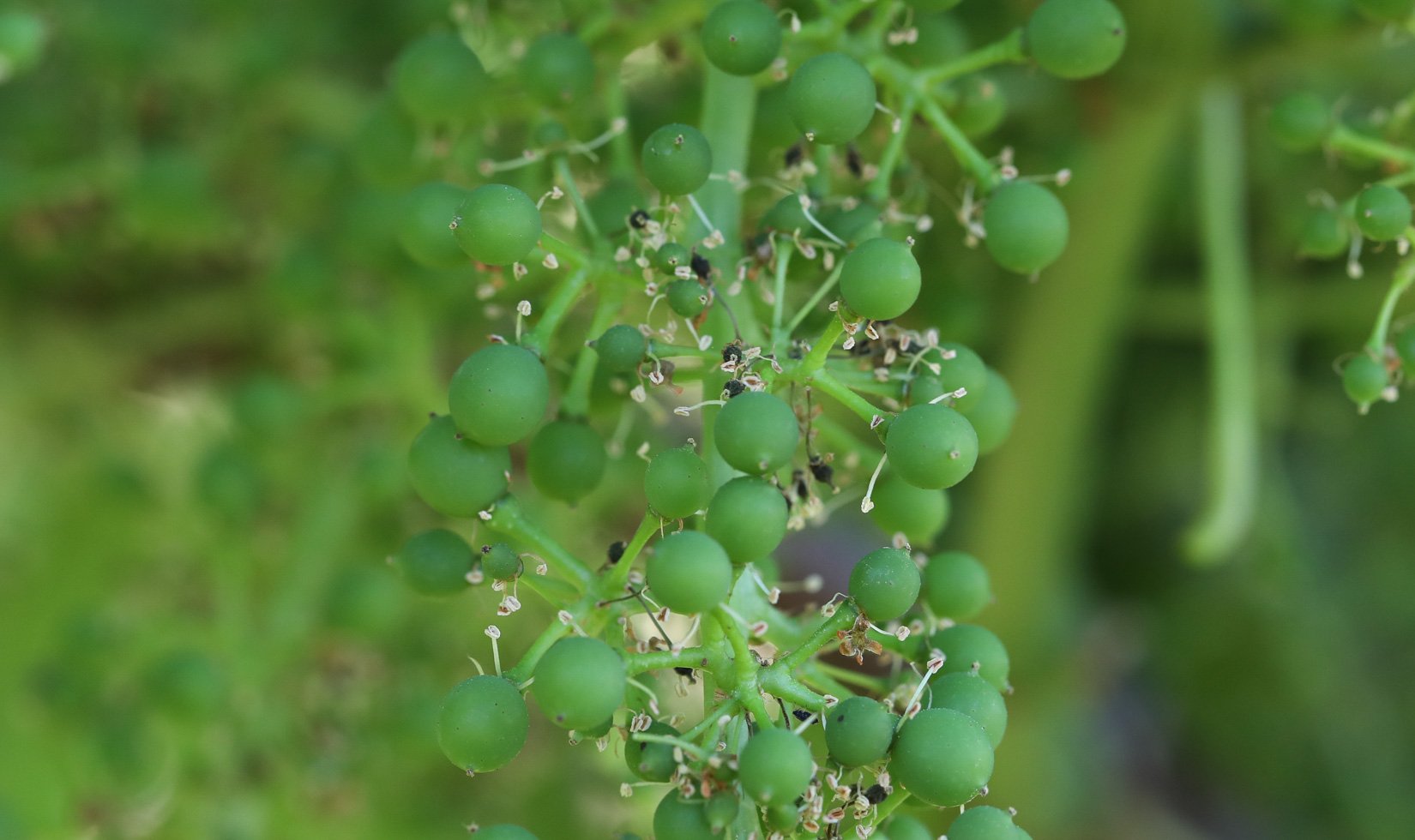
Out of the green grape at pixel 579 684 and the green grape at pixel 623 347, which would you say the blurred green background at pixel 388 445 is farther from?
the green grape at pixel 579 684

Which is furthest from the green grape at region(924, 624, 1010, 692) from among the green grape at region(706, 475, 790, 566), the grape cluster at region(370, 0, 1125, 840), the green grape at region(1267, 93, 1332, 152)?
the green grape at region(1267, 93, 1332, 152)

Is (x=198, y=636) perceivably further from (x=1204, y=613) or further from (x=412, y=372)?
(x=1204, y=613)

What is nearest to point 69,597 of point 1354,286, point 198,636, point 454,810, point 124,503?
point 124,503

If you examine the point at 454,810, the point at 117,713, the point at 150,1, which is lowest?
the point at 454,810

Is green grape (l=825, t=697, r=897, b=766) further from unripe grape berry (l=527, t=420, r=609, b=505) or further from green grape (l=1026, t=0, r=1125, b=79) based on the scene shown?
green grape (l=1026, t=0, r=1125, b=79)

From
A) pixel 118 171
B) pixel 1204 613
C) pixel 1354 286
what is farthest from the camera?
pixel 1204 613

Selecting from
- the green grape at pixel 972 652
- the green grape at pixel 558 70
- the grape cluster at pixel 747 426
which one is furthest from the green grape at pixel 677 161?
the green grape at pixel 972 652
